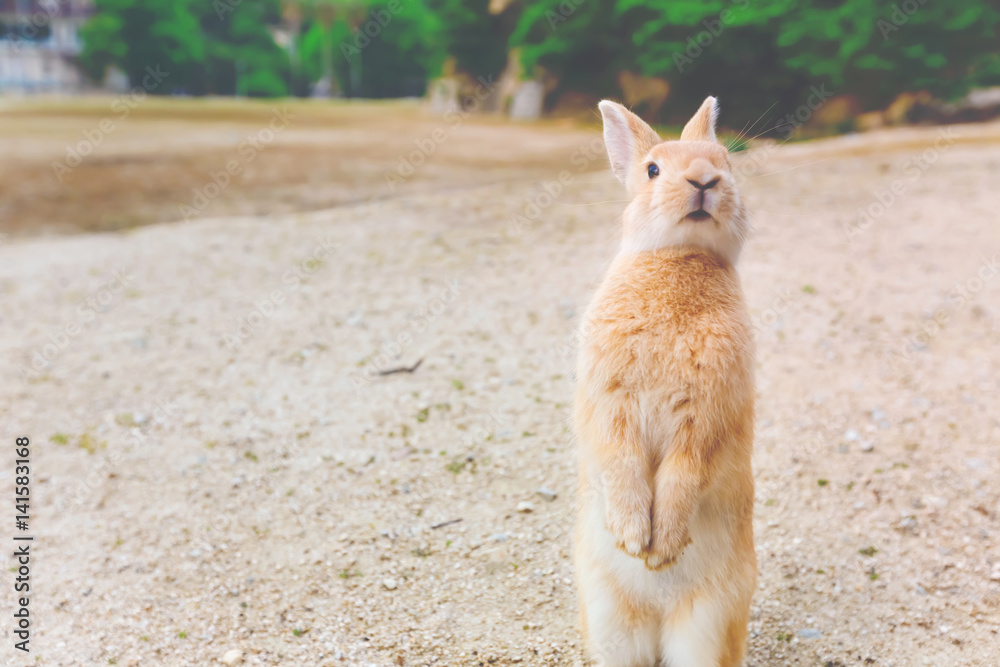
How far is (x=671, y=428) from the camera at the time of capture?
2955 mm

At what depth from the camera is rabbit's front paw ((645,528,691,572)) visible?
2.91m

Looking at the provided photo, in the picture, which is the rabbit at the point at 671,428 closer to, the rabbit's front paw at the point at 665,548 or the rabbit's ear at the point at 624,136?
the rabbit's front paw at the point at 665,548

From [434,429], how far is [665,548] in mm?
3010

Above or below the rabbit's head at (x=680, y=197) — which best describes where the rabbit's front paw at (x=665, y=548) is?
below

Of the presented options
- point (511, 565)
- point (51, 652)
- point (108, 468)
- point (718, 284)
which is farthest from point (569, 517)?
point (108, 468)

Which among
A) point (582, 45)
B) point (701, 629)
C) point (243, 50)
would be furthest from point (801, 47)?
point (243, 50)

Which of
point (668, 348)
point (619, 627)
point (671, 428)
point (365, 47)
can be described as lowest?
point (619, 627)

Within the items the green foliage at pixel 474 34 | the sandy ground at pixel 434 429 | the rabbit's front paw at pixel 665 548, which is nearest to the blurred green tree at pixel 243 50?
the green foliage at pixel 474 34

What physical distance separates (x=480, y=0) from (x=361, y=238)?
50.9 feet

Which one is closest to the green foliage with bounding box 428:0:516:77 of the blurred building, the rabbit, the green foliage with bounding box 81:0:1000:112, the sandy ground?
the green foliage with bounding box 81:0:1000:112

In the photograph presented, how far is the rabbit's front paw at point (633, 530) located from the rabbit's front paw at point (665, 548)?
36 millimetres

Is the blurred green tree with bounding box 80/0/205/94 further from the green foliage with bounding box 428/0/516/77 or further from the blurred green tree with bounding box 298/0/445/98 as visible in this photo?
the green foliage with bounding box 428/0/516/77

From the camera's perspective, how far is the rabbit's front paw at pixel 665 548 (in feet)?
9.54

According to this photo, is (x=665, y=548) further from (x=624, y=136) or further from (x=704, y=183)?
(x=624, y=136)
